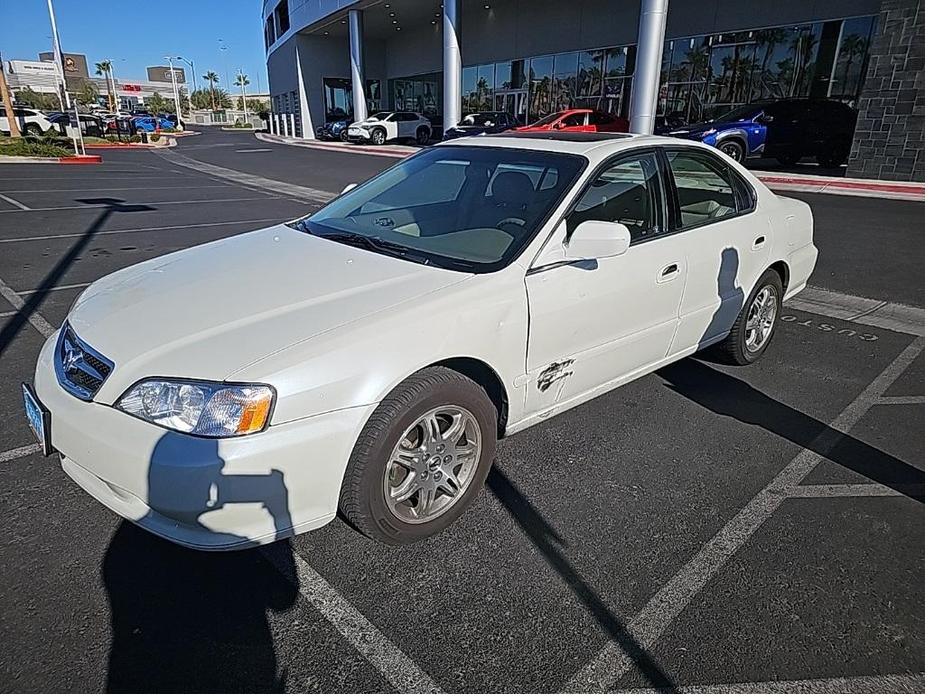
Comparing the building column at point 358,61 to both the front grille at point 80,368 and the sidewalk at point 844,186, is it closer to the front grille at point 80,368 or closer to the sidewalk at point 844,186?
the sidewalk at point 844,186

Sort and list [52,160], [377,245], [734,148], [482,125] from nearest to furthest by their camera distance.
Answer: [377,245]
[734,148]
[52,160]
[482,125]

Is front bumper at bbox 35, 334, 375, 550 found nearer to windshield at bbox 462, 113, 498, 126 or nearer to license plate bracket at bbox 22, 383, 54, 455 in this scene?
license plate bracket at bbox 22, 383, 54, 455

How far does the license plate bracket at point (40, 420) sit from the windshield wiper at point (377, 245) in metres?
1.51

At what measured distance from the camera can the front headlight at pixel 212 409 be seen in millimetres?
2070

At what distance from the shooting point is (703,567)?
2523 mm

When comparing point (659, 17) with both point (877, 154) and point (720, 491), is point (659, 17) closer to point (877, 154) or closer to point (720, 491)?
point (877, 154)

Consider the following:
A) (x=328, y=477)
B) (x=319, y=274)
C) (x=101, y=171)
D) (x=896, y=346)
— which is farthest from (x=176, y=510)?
(x=101, y=171)

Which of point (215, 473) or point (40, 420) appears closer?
point (215, 473)

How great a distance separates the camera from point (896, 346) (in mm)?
4992

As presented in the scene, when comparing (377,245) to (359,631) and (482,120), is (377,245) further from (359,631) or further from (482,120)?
(482,120)

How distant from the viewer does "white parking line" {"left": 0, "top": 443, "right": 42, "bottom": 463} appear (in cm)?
320

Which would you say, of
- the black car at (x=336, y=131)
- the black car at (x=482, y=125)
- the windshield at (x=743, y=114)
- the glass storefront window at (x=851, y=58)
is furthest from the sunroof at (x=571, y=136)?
the black car at (x=336, y=131)

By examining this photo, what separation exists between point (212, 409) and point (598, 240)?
1740 mm

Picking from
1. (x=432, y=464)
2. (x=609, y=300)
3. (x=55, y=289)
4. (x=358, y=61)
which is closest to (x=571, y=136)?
(x=609, y=300)
